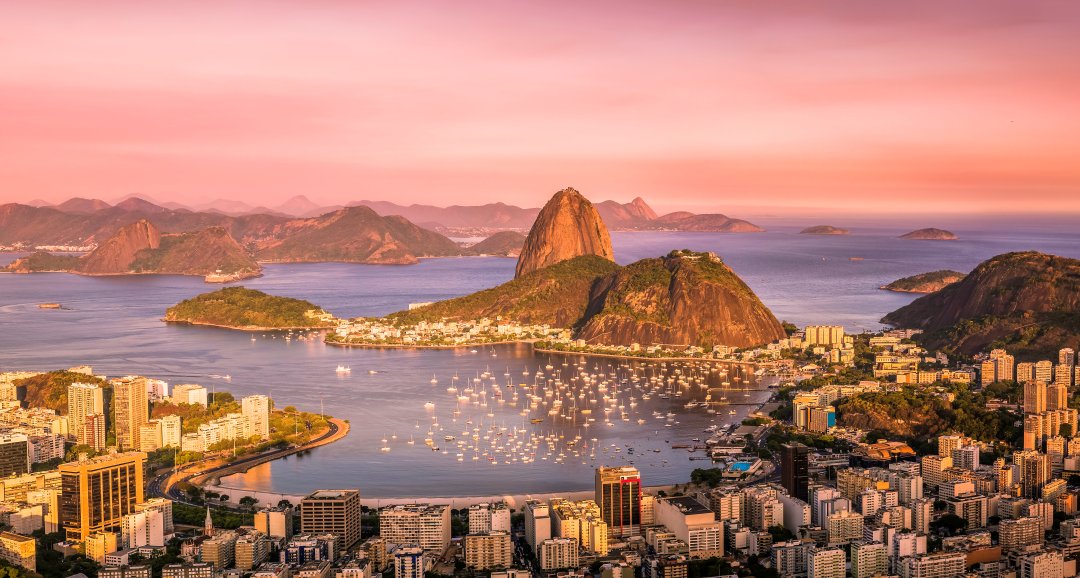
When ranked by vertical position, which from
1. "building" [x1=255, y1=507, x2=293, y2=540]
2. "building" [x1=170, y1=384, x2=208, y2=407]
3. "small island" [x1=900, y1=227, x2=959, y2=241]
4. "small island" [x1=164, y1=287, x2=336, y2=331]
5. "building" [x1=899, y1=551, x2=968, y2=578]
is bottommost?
"building" [x1=899, y1=551, x2=968, y2=578]

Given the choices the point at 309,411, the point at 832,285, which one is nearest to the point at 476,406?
the point at 309,411

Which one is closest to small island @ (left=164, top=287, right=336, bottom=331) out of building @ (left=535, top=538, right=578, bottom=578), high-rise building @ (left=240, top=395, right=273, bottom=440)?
high-rise building @ (left=240, top=395, right=273, bottom=440)

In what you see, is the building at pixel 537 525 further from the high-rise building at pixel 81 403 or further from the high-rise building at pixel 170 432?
the high-rise building at pixel 81 403

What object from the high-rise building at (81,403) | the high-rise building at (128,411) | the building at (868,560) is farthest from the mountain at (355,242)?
the building at (868,560)

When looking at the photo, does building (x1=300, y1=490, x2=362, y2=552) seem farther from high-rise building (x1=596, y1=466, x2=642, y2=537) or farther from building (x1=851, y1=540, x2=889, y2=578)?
building (x1=851, y1=540, x2=889, y2=578)

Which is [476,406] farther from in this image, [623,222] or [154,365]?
[623,222]

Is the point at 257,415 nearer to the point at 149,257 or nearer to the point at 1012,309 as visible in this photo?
the point at 1012,309

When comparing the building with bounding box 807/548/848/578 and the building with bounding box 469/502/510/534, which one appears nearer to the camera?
the building with bounding box 807/548/848/578
